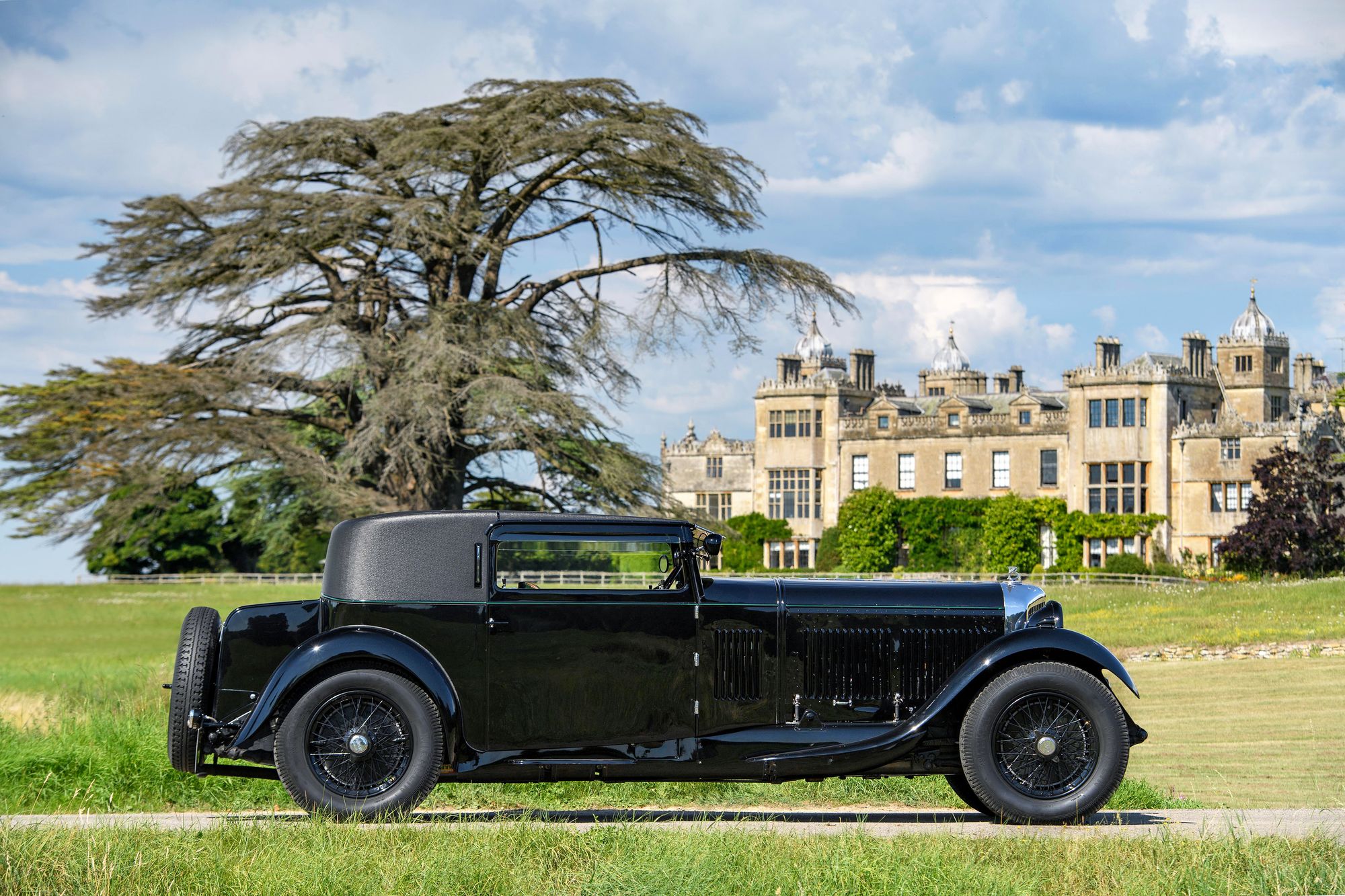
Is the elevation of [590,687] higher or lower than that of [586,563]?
lower

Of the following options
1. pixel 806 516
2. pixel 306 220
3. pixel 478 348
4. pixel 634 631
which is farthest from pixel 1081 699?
pixel 806 516

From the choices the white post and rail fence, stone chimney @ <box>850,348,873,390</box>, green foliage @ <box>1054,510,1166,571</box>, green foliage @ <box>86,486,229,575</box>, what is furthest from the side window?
stone chimney @ <box>850,348,873,390</box>

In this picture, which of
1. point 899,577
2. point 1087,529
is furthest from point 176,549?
point 1087,529

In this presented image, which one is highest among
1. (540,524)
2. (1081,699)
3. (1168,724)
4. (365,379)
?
(365,379)

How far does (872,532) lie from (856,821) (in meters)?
57.7

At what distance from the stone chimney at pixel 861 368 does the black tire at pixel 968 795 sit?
213ft

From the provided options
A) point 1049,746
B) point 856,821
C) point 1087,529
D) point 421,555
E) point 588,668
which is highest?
point 1087,529

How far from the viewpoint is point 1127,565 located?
56.9 m

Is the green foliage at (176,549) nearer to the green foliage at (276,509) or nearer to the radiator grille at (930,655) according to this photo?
the green foliage at (276,509)

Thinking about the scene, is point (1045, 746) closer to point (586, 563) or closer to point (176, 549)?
point (586, 563)

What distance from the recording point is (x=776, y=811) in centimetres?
859

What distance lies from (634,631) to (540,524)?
759 millimetres

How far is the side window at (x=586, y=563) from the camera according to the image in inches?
314

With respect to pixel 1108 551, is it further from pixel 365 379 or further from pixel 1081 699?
pixel 1081 699
